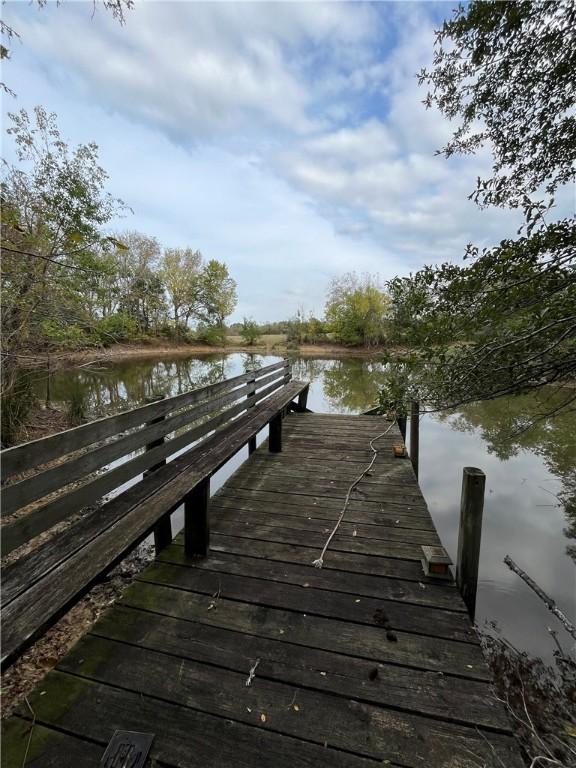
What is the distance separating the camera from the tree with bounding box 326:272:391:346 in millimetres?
26312

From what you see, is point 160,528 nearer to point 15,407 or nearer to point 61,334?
point 61,334

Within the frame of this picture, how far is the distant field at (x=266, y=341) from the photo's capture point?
110ft

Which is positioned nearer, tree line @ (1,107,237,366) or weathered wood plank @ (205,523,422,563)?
weathered wood plank @ (205,523,422,563)

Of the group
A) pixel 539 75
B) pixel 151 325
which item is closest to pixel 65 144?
pixel 539 75

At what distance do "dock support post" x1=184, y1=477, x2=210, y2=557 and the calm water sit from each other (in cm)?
240

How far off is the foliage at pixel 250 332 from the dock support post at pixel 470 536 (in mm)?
32578

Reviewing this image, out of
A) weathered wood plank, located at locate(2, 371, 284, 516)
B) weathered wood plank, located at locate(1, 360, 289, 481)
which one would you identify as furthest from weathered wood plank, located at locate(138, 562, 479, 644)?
weathered wood plank, located at locate(1, 360, 289, 481)

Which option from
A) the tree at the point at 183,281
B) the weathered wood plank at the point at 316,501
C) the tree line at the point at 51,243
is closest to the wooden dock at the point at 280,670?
the weathered wood plank at the point at 316,501

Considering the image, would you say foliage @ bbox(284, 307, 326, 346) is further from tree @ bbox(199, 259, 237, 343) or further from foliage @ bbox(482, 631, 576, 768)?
foliage @ bbox(482, 631, 576, 768)

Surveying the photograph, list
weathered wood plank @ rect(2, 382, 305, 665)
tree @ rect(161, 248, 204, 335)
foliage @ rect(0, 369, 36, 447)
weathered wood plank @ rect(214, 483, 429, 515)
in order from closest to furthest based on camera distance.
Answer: weathered wood plank @ rect(2, 382, 305, 665) → weathered wood plank @ rect(214, 483, 429, 515) → foliage @ rect(0, 369, 36, 447) → tree @ rect(161, 248, 204, 335)

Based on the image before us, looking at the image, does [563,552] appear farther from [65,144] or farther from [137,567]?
[65,144]

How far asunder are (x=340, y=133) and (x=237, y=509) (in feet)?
31.7

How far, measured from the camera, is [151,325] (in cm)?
2734

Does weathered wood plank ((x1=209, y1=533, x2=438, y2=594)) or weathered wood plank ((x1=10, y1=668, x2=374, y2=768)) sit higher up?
weathered wood plank ((x1=10, y1=668, x2=374, y2=768))
